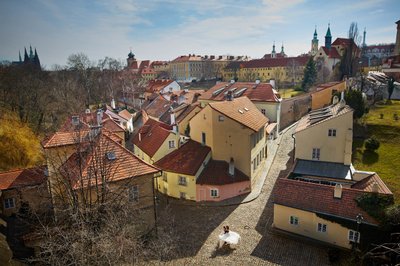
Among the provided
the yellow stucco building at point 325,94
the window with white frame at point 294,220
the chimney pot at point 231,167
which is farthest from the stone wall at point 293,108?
the window with white frame at point 294,220

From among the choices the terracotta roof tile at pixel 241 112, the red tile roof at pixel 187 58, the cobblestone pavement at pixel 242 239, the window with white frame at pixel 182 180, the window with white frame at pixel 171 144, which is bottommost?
the cobblestone pavement at pixel 242 239

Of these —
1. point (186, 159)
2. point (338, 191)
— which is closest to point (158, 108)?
point (186, 159)

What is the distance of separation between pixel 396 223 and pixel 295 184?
6.20 m

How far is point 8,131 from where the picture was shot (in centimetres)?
2998

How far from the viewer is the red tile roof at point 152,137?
95.9 feet

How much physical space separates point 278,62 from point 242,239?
83555mm

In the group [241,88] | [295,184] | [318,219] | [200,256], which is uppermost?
[241,88]

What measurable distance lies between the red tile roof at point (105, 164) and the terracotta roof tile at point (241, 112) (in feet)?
32.5

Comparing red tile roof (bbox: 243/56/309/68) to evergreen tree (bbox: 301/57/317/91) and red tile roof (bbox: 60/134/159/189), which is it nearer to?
evergreen tree (bbox: 301/57/317/91)

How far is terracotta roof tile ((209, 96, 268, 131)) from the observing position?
25.8 m

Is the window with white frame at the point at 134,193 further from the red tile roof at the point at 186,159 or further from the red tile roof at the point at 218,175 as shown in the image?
the red tile roof at the point at 218,175

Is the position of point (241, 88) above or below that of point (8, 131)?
above

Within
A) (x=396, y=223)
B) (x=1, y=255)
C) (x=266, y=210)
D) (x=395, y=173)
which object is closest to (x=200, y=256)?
(x=266, y=210)

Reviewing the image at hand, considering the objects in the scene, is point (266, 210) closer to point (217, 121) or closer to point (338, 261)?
point (338, 261)
